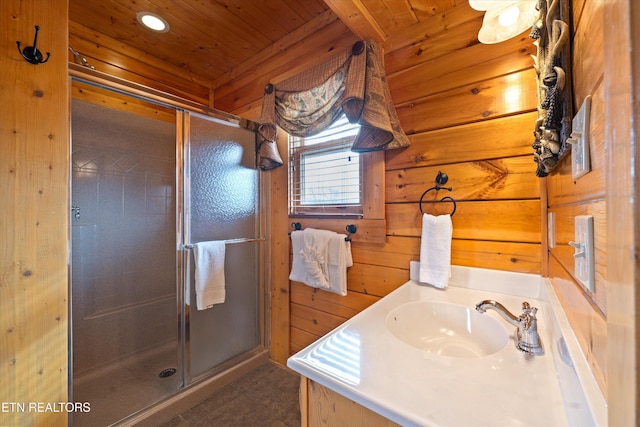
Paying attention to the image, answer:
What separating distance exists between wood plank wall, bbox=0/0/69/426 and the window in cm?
121

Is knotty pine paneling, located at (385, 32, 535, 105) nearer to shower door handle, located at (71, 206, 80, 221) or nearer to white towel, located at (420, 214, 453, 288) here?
white towel, located at (420, 214, 453, 288)

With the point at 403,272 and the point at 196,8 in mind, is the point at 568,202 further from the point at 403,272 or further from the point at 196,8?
the point at 196,8

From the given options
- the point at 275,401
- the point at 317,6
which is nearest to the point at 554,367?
the point at 275,401

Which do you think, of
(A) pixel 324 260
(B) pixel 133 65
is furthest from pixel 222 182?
(B) pixel 133 65

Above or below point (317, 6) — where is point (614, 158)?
below

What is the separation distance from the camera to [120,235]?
1.99 meters

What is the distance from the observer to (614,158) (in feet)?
0.77

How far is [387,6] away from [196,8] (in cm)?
121

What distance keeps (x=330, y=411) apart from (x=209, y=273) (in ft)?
4.28

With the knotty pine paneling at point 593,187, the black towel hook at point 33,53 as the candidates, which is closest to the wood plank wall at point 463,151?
the knotty pine paneling at point 593,187

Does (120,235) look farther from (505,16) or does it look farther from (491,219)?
(505,16)

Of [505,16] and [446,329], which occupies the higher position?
[505,16]

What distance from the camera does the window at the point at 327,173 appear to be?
1.62 metres

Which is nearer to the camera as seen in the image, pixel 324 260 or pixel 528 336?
pixel 528 336
